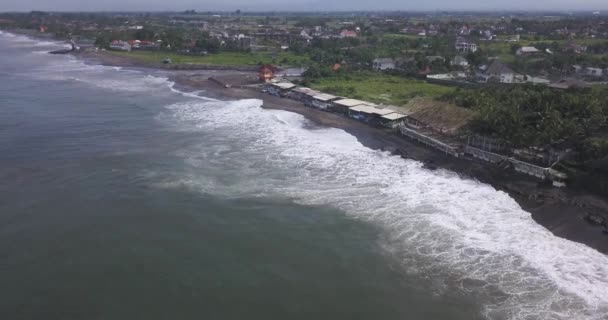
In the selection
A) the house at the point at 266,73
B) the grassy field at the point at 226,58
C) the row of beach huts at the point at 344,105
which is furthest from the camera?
the grassy field at the point at 226,58

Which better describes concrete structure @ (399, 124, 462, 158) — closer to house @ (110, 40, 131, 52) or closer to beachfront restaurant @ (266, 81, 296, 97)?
beachfront restaurant @ (266, 81, 296, 97)

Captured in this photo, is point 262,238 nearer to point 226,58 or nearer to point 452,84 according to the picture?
point 452,84

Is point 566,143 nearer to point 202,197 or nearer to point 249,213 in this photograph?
point 249,213

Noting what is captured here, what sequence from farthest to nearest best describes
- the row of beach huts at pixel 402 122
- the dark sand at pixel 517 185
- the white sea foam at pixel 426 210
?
1. the row of beach huts at pixel 402 122
2. the dark sand at pixel 517 185
3. the white sea foam at pixel 426 210

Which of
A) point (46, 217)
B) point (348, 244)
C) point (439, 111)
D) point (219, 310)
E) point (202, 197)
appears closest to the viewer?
point (219, 310)

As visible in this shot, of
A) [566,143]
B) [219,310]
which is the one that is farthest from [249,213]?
[566,143]

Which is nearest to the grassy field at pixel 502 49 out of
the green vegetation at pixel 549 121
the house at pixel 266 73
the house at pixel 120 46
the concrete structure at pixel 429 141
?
the house at pixel 266 73

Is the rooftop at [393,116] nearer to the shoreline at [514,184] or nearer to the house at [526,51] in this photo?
the shoreline at [514,184]

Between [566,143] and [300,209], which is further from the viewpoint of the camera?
[566,143]
